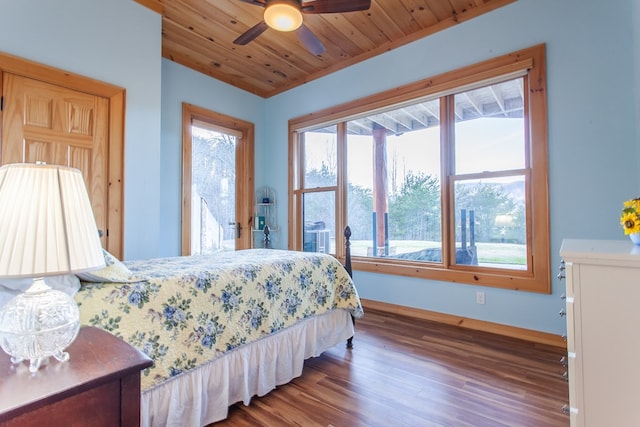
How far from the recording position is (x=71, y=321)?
32.3 inches

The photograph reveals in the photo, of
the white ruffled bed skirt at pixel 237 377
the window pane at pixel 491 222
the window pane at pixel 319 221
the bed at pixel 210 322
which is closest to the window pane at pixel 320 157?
the window pane at pixel 319 221

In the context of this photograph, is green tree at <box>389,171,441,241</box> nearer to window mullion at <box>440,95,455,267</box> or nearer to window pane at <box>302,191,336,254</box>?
window mullion at <box>440,95,455,267</box>

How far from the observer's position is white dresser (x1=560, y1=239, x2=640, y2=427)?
3.41 feet

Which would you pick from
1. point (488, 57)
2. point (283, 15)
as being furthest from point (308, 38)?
point (488, 57)

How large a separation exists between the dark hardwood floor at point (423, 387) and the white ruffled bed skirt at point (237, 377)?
91 millimetres

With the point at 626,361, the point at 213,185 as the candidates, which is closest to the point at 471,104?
the point at 626,361

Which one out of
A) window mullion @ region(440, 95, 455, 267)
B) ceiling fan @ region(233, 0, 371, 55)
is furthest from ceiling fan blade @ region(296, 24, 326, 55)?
window mullion @ region(440, 95, 455, 267)

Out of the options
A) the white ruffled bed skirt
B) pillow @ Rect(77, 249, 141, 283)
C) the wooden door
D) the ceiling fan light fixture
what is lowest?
the white ruffled bed skirt

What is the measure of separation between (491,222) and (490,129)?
86 centimetres

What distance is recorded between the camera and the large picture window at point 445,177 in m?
2.58

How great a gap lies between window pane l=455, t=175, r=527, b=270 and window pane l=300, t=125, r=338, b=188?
1.60 m

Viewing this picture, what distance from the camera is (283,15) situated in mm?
2105

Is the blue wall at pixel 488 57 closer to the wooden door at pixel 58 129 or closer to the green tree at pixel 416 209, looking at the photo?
the wooden door at pixel 58 129

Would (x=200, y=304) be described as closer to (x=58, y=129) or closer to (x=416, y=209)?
(x=58, y=129)
